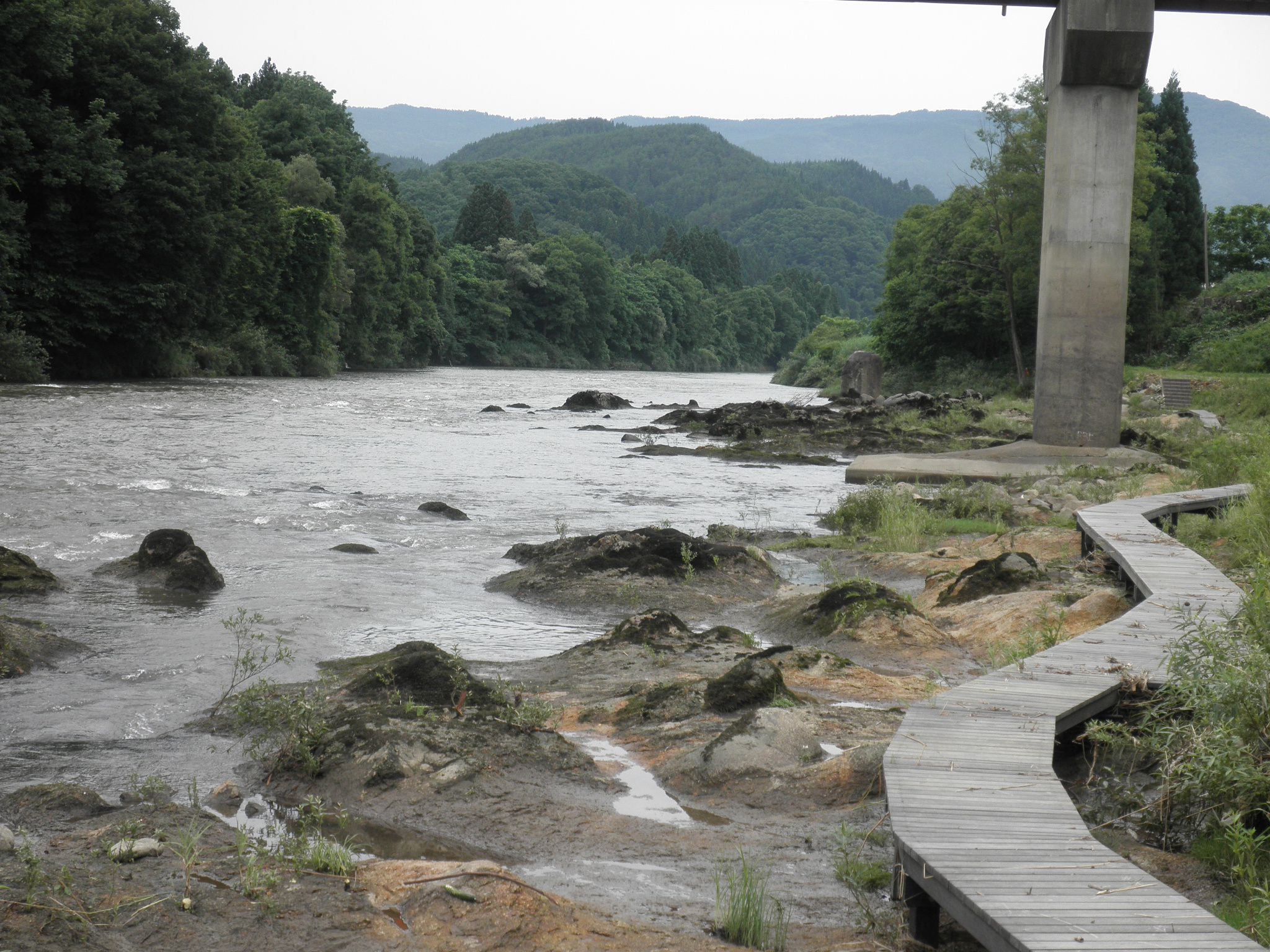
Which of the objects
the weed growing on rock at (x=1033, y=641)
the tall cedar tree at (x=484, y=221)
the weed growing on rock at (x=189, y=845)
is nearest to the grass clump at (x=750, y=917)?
the weed growing on rock at (x=189, y=845)

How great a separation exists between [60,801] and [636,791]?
8.20 ft

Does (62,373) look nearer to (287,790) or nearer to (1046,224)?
(1046,224)

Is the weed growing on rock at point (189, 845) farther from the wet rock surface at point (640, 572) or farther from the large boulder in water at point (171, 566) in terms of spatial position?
the wet rock surface at point (640, 572)

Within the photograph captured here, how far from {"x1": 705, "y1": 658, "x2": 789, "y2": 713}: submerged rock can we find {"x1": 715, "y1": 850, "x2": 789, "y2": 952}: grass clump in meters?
2.63

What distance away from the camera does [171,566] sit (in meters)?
11.0

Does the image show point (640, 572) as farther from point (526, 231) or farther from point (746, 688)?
point (526, 231)

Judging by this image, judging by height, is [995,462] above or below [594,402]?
above

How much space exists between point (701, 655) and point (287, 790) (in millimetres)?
3661

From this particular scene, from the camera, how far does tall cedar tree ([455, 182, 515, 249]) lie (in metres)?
127

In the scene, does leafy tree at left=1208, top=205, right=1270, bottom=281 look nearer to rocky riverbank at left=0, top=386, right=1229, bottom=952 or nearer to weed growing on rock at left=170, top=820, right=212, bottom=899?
rocky riverbank at left=0, top=386, right=1229, bottom=952

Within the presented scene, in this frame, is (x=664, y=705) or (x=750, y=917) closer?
(x=750, y=917)

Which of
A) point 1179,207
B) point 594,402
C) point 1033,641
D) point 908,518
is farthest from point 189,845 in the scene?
point 1179,207

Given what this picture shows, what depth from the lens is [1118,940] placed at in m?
3.50

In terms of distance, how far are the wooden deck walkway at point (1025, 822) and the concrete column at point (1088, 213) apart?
1659 cm
